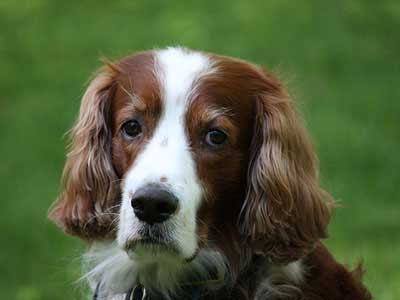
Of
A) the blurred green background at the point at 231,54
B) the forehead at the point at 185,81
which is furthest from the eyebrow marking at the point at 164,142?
the blurred green background at the point at 231,54

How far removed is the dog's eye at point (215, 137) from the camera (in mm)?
6009

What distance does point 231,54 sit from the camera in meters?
14.1

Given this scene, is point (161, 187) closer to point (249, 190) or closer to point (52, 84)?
point (249, 190)

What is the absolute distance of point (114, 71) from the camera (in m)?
6.45

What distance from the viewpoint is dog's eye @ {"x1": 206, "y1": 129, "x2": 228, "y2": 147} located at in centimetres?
601

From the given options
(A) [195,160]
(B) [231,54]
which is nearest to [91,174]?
(A) [195,160]

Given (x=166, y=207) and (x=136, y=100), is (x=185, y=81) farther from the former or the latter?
(x=166, y=207)

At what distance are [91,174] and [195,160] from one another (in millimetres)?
686

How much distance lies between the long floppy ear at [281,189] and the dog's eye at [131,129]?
2.08 feet

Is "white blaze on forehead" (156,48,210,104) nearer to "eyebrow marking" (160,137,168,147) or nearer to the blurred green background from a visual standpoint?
"eyebrow marking" (160,137,168,147)

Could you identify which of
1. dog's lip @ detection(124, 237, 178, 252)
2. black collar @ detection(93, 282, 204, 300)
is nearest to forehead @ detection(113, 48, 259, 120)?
dog's lip @ detection(124, 237, 178, 252)

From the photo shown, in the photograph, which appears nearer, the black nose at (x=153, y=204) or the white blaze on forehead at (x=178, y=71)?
the black nose at (x=153, y=204)

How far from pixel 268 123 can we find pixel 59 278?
399 centimetres

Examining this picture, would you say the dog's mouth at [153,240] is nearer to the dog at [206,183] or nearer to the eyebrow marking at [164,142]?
the dog at [206,183]
